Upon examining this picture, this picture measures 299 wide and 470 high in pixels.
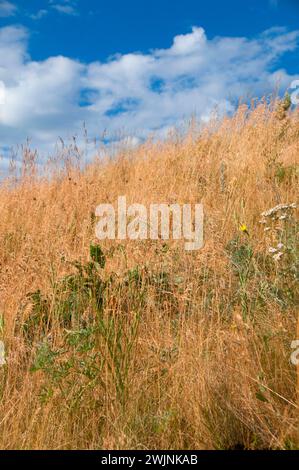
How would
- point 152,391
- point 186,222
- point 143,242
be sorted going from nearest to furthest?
point 152,391 < point 143,242 < point 186,222

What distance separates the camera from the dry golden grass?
6.79 ft

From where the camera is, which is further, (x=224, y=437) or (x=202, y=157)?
(x=202, y=157)

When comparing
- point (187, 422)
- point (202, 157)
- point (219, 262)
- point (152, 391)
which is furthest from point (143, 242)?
point (202, 157)

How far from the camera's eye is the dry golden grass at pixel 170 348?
81.4 inches

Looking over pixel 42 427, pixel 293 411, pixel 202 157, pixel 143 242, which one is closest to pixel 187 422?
pixel 293 411

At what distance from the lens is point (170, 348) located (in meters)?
2.63

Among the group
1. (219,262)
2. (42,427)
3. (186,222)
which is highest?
(186,222)

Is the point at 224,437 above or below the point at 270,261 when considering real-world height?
below

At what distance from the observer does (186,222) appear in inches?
178

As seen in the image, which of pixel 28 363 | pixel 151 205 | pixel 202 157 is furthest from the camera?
pixel 202 157

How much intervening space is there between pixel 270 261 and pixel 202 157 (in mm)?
3375

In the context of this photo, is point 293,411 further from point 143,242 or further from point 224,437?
point 143,242
